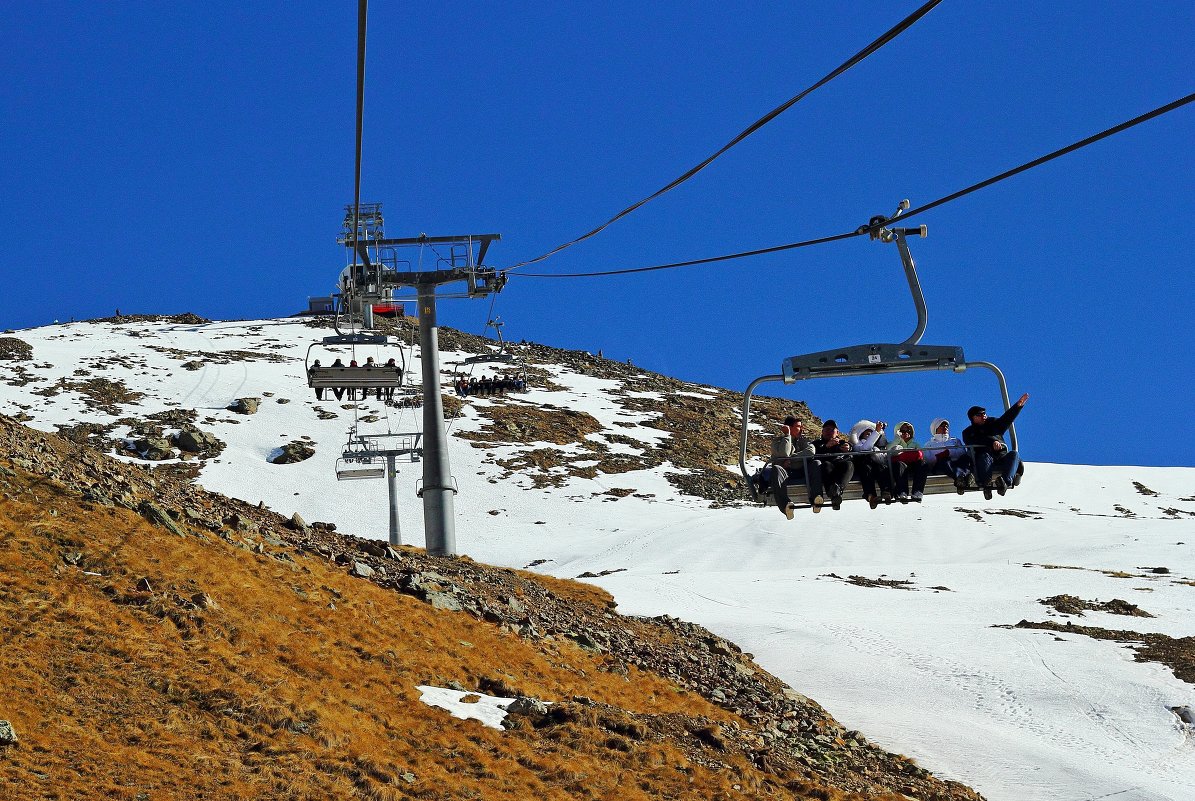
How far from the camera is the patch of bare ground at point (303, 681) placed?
1100cm

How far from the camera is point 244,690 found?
40.8 feet

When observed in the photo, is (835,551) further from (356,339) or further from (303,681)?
(303,681)

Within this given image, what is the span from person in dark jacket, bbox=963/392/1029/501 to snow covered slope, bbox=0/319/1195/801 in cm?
801

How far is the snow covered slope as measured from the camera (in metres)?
23.3

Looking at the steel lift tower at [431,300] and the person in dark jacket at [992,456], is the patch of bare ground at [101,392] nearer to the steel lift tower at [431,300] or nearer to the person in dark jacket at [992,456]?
the steel lift tower at [431,300]

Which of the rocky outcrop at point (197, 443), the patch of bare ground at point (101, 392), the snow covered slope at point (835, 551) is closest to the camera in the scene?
the snow covered slope at point (835, 551)

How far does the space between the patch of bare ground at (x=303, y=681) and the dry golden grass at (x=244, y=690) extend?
0.03 meters

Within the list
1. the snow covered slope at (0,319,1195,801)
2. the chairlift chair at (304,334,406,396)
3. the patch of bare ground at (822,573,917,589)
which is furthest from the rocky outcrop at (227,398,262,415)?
the chairlift chair at (304,334,406,396)

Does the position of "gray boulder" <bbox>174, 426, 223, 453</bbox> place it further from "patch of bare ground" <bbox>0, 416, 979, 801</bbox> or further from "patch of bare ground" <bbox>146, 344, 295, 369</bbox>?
"patch of bare ground" <bbox>0, 416, 979, 801</bbox>

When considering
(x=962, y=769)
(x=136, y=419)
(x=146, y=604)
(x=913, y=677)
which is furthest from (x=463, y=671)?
(x=136, y=419)

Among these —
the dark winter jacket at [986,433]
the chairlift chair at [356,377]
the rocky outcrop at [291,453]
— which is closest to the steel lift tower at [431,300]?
the chairlift chair at [356,377]

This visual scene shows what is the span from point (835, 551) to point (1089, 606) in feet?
50.5

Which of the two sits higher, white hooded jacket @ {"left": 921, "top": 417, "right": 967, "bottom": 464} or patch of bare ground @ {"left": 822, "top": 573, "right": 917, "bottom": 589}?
white hooded jacket @ {"left": 921, "top": 417, "right": 967, "bottom": 464}

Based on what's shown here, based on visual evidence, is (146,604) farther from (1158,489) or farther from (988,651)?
(1158,489)
